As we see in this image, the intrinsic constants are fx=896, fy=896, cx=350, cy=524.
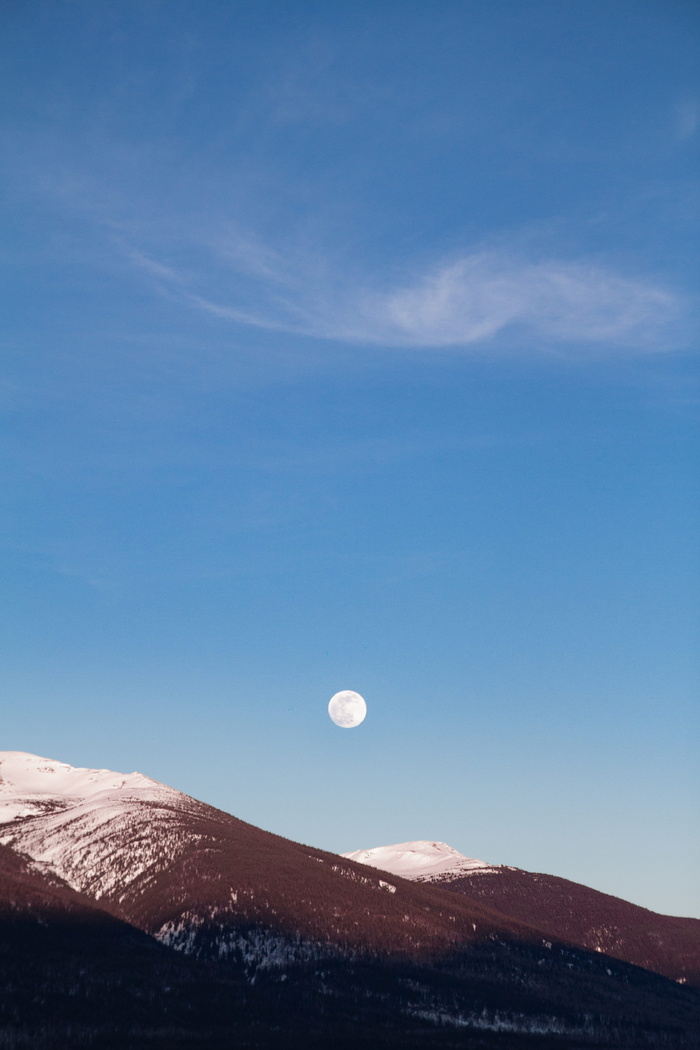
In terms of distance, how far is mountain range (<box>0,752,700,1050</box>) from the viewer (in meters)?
112

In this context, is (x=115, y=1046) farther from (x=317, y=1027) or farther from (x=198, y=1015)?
(x=317, y=1027)

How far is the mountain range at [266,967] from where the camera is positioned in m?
112

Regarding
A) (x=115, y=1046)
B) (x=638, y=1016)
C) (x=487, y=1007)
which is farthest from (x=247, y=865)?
(x=115, y=1046)

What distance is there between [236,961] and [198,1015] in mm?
32675

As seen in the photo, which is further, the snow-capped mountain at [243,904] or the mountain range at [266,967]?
the snow-capped mountain at [243,904]

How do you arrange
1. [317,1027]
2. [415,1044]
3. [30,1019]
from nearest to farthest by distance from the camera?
[30,1019] < [415,1044] < [317,1027]

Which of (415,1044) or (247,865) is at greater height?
(247,865)

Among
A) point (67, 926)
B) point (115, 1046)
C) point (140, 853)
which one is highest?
point (140, 853)

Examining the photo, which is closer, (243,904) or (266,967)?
(266,967)

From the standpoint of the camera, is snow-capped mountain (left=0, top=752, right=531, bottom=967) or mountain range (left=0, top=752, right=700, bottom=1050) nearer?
mountain range (left=0, top=752, right=700, bottom=1050)

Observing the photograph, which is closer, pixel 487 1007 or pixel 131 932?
pixel 487 1007

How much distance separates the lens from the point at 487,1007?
142000 mm

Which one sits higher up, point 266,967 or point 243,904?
point 243,904

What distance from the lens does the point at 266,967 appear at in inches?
5763
